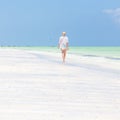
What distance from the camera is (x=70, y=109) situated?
6680mm

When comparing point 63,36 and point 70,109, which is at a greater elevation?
point 70,109

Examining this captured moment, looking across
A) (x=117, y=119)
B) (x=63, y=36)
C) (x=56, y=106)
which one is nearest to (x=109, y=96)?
(x=56, y=106)

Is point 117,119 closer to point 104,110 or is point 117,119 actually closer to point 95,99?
point 104,110

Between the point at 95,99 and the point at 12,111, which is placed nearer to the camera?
the point at 12,111

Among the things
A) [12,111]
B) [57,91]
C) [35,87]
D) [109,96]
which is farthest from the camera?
[35,87]

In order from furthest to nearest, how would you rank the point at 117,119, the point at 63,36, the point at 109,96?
1. the point at 63,36
2. the point at 109,96
3. the point at 117,119

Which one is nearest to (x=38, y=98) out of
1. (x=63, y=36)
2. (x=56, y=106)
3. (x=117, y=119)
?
(x=56, y=106)

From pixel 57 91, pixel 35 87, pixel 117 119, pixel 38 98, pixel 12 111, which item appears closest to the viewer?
pixel 117 119

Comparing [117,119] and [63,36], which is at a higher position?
[117,119]

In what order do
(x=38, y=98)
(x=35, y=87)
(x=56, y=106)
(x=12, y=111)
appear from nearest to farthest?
1. (x=12, y=111)
2. (x=56, y=106)
3. (x=38, y=98)
4. (x=35, y=87)

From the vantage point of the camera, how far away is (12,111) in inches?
251

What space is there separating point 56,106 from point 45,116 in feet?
3.06

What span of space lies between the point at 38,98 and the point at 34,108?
1138mm

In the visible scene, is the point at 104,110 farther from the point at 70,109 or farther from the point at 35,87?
the point at 35,87
